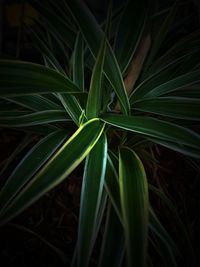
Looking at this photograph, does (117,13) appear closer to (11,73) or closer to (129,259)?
(11,73)

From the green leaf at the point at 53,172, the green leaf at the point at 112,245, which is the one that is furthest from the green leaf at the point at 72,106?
the green leaf at the point at 112,245

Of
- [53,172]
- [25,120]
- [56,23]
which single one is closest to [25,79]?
[25,120]

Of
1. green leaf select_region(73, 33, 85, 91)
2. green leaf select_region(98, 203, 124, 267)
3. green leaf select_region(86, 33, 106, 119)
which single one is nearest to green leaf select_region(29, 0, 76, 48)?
green leaf select_region(73, 33, 85, 91)

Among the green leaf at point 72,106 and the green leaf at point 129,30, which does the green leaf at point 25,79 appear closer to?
the green leaf at point 72,106

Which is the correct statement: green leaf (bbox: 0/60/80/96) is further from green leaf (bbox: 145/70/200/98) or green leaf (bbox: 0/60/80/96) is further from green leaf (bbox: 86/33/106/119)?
green leaf (bbox: 145/70/200/98)

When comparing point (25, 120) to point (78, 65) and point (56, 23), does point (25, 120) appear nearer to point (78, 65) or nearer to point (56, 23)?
point (78, 65)
